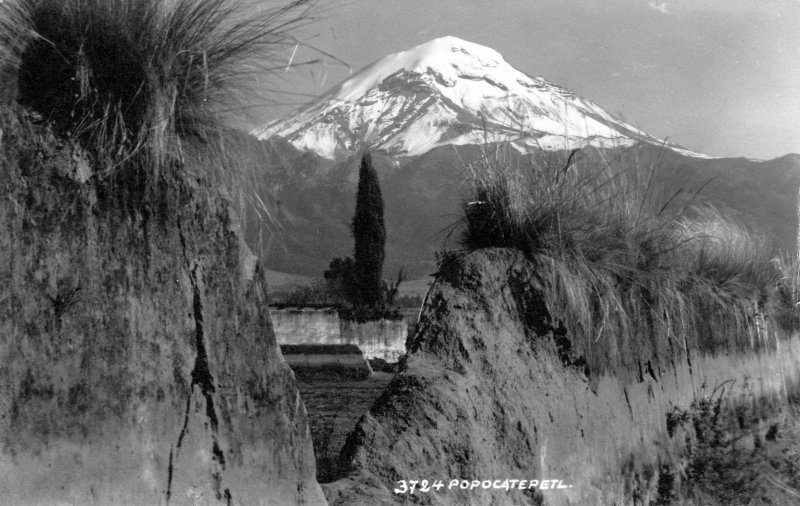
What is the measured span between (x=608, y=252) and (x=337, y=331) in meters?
19.1

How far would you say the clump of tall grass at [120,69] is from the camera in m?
2.15

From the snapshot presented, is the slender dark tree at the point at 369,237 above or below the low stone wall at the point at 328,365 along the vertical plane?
above

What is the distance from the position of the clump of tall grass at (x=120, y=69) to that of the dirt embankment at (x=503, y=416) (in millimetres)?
1421

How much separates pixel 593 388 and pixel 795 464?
2916 millimetres

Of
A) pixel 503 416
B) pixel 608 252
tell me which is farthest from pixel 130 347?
pixel 608 252

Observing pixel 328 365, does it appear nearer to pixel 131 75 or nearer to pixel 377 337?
pixel 377 337

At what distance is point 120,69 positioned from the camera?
222 centimetres

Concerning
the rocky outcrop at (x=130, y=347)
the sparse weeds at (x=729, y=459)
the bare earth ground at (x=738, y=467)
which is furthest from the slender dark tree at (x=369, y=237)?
the rocky outcrop at (x=130, y=347)

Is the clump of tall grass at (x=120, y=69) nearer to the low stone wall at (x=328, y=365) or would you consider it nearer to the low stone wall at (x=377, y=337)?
the low stone wall at (x=328, y=365)

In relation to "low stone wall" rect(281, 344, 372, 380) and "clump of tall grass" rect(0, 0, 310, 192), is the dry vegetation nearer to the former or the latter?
"clump of tall grass" rect(0, 0, 310, 192)

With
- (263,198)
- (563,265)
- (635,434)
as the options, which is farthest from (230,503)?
(635,434)

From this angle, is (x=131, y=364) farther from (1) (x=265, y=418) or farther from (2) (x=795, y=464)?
(2) (x=795, y=464)

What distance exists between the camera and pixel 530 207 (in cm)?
402

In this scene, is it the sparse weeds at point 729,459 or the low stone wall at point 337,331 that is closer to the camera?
the sparse weeds at point 729,459
